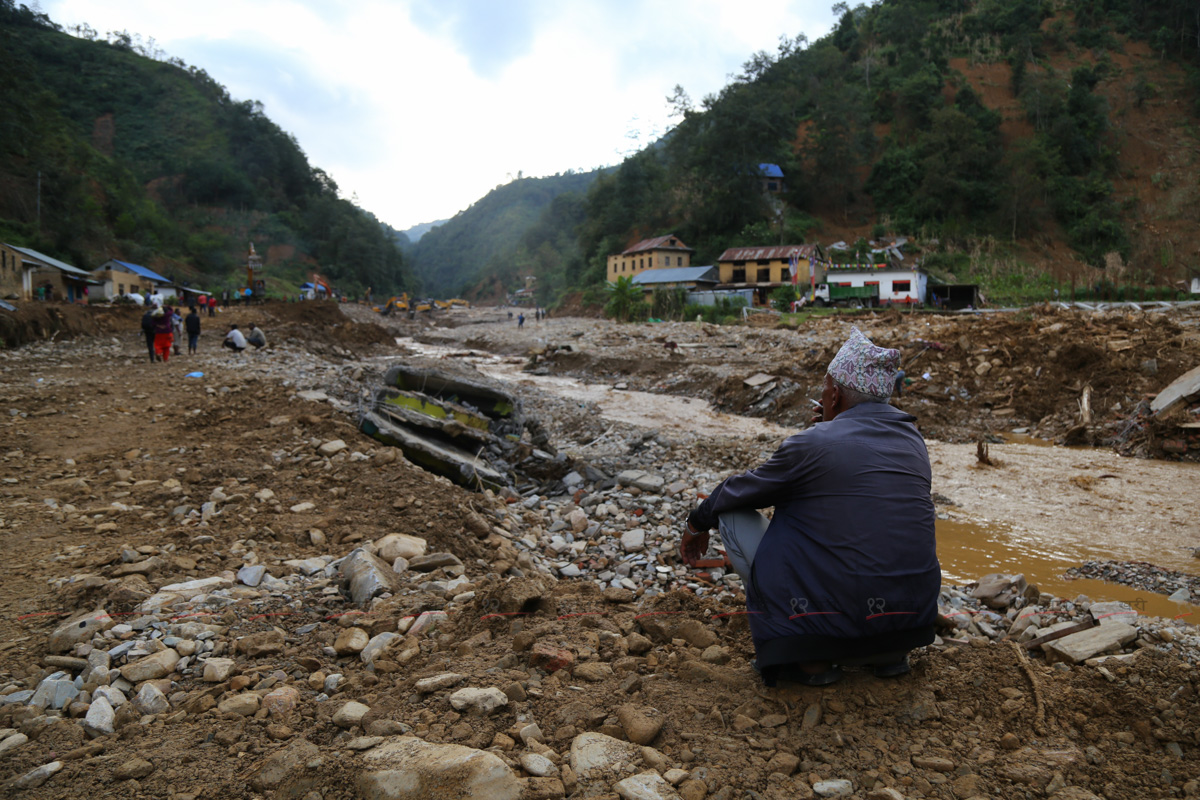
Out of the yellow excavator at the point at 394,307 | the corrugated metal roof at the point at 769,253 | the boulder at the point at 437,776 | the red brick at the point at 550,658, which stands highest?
the corrugated metal roof at the point at 769,253

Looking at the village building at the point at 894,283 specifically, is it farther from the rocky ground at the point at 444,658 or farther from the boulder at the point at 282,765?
the boulder at the point at 282,765

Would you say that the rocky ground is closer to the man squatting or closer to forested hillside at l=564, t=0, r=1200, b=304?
the man squatting

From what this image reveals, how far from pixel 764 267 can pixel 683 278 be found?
5.74m

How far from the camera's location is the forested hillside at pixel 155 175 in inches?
1575

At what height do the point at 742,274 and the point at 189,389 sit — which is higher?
the point at 742,274

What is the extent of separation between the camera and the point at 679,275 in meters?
45.3

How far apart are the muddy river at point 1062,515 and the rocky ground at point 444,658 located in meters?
0.35

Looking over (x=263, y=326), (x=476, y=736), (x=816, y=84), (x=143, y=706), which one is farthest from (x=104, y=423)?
(x=816, y=84)

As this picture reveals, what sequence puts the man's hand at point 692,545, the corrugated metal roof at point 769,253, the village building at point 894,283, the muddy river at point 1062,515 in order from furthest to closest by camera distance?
the corrugated metal roof at point 769,253
the village building at point 894,283
the muddy river at point 1062,515
the man's hand at point 692,545

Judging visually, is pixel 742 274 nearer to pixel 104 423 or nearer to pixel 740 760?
pixel 104 423

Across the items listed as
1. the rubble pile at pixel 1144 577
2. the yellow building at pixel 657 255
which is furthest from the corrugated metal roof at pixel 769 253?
the rubble pile at pixel 1144 577

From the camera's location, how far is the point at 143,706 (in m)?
2.22

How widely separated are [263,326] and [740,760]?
23300 mm

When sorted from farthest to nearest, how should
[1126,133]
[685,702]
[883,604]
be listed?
[1126,133] < [685,702] < [883,604]
